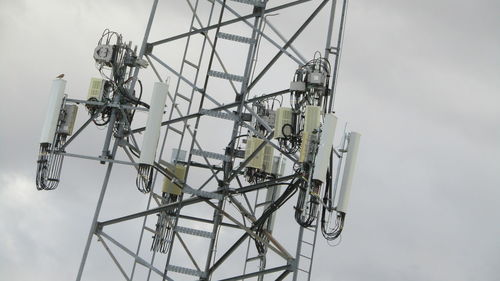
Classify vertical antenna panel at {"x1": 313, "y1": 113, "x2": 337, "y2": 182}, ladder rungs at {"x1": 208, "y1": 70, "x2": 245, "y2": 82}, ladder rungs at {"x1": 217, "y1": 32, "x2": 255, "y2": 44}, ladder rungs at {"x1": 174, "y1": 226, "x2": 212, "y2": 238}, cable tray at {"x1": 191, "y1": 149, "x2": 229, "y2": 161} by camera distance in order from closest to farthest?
vertical antenna panel at {"x1": 313, "y1": 113, "x2": 337, "y2": 182} → ladder rungs at {"x1": 174, "y1": 226, "x2": 212, "y2": 238} → cable tray at {"x1": 191, "y1": 149, "x2": 229, "y2": 161} → ladder rungs at {"x1": 208, "y1": 70, "x2": 245, "y2": 82} → ladder rungs at {"x1": 217, "y1": 32, "x2": 255, "y2": 44}

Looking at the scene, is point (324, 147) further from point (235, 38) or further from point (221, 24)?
point (221, 24)

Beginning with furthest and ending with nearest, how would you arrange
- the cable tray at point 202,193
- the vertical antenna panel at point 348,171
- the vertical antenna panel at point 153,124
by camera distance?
the vertical antenna panel at point 348,171, the cable tray at point 202,193, the vertical antenna panel at point 153,124

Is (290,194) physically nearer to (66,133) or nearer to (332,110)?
(332,110)

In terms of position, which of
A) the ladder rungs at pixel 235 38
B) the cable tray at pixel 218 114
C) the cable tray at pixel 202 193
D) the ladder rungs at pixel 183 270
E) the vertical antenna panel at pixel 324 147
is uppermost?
the ladder rungs at pixel 235 38

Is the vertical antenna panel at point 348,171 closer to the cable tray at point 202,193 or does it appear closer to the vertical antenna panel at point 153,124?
the cable tray at point 202,193

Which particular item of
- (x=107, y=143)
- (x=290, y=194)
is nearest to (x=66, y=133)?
(x=107, y=143)

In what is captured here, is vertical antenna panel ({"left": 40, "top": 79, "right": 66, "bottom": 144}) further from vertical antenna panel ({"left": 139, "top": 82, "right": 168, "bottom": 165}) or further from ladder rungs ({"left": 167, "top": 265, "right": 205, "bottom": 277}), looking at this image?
ladder rungs ({"left": 167, "top": 265, "right": 205, "bottom": 277})

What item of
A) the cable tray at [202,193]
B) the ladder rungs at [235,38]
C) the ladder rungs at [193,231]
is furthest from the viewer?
the ladder rungs at [235,38]

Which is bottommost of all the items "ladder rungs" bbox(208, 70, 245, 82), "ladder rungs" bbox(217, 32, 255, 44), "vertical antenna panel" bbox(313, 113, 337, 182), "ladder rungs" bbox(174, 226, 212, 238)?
"ladder rungs" bbox(174, 226, 212, 238)

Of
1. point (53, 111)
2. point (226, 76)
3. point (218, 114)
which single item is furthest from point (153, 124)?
point (53, 111)

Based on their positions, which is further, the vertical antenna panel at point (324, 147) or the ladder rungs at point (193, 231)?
the ladder rungs at point (193, 231)

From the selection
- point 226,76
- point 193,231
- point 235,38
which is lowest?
point 193,231

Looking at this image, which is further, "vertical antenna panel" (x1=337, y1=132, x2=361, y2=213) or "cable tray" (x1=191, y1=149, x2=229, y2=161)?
"cable tray" (x1=191, y1=149, x2=229, y2=161)

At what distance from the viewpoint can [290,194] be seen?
3094 centimetres
